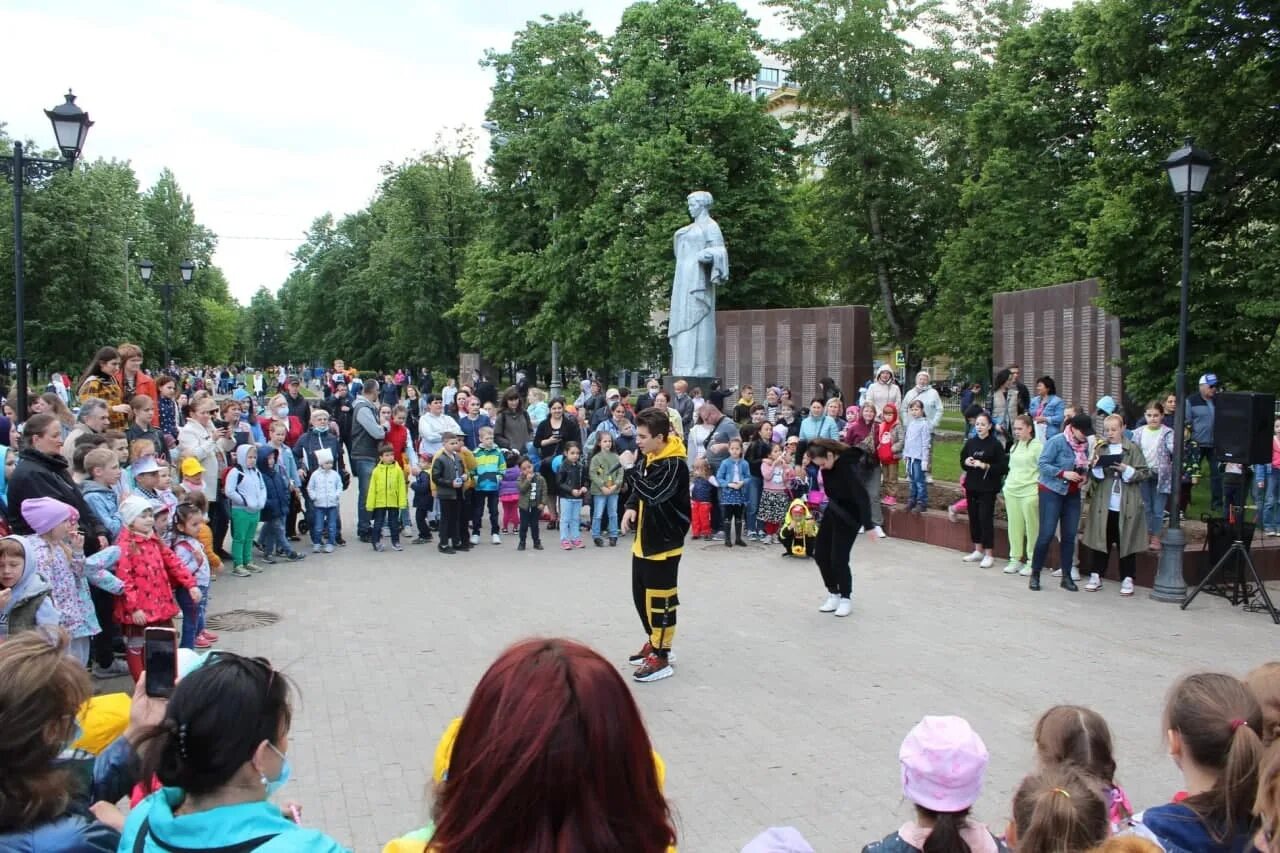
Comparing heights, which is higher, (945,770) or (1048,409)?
(1048,409)

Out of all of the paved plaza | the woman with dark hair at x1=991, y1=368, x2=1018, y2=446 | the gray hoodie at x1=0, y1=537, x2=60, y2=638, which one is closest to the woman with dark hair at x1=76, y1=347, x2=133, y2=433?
the paved plaza

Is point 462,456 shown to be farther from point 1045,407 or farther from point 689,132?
point 689,132

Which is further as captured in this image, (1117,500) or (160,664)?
(1117,500)

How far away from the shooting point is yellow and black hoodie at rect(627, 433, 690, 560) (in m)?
8.16

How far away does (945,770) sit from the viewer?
124 inches

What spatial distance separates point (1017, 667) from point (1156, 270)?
10530 millimetres

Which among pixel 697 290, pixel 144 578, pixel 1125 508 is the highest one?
pixel 697 290

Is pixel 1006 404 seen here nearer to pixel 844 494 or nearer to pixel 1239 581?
pixel 1239 581

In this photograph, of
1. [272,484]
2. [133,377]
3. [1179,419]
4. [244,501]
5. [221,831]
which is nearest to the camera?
[221,831]

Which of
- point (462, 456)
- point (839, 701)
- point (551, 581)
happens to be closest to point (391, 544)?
point (462, 456)

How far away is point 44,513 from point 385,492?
7253mm

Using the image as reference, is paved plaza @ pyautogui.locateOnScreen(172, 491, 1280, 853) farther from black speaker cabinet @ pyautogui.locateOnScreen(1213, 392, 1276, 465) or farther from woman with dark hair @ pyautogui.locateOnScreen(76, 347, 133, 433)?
woman with dark hair @ pyautogui.locateOnScreen(76, 347, 133, 433)

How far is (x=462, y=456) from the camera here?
550 inches

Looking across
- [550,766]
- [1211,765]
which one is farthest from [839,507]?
[550,766]
